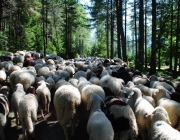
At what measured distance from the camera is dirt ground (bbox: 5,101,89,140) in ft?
21.5

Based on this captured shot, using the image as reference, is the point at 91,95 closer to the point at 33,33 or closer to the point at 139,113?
the point at 139,113

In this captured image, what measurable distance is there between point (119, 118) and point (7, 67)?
9.96 metres

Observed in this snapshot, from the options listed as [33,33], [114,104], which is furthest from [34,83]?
[33,33]

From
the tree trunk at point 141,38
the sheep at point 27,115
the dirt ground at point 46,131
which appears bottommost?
the dirt ground at point 46,131

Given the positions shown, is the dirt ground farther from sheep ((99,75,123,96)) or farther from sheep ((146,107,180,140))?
sheep ((146,107,180,140))

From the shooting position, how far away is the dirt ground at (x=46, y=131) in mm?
6555

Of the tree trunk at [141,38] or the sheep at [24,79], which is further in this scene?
the tree trunk at [141,38]

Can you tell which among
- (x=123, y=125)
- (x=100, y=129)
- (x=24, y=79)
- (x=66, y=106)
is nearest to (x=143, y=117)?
(x=123, y=125)

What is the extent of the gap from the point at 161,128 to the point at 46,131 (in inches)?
155

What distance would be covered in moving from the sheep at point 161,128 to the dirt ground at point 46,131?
225cm

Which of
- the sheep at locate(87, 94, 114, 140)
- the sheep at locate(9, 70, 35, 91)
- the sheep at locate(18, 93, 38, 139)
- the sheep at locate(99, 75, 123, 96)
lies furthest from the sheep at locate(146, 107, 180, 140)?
the sheep at locate(9, 70, 35, 91)

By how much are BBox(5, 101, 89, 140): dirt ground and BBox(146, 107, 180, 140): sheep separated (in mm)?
2251

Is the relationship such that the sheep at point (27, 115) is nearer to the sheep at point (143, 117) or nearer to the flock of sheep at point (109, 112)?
the flock of sheep at point (109, 112)

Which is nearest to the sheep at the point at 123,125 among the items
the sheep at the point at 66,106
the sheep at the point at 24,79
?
the sheep at the point at 66,106
